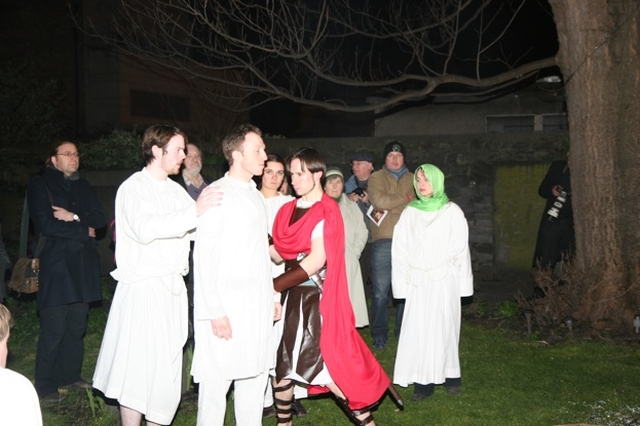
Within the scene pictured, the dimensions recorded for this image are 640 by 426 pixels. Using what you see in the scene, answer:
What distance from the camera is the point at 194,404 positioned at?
614 cm

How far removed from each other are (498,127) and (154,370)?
513 inches

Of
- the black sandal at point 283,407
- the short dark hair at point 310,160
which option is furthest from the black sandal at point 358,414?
the short dark hair at point 310,160

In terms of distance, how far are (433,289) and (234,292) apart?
226 cm

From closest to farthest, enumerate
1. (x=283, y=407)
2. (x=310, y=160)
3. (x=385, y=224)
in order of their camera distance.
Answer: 1. (x=310, y=160)
2. (x=283, y=407)
3. (x=385, y=224)

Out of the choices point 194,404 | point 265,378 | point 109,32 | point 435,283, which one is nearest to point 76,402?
point 194,404

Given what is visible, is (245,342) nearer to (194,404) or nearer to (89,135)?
(194,404)

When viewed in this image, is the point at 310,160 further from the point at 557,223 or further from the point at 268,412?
the point at 557,223

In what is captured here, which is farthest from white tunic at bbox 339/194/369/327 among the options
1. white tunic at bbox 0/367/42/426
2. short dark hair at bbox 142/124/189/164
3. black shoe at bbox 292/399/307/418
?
white tunic at bbox 0/367/42/426

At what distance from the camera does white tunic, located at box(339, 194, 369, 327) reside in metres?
7.67

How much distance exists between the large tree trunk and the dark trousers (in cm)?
544

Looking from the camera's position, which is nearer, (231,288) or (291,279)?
(231,288)

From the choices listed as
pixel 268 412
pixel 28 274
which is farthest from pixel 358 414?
pixel 28 274

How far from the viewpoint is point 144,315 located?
477 centimetres

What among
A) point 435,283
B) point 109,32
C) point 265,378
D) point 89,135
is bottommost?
point 265,378
